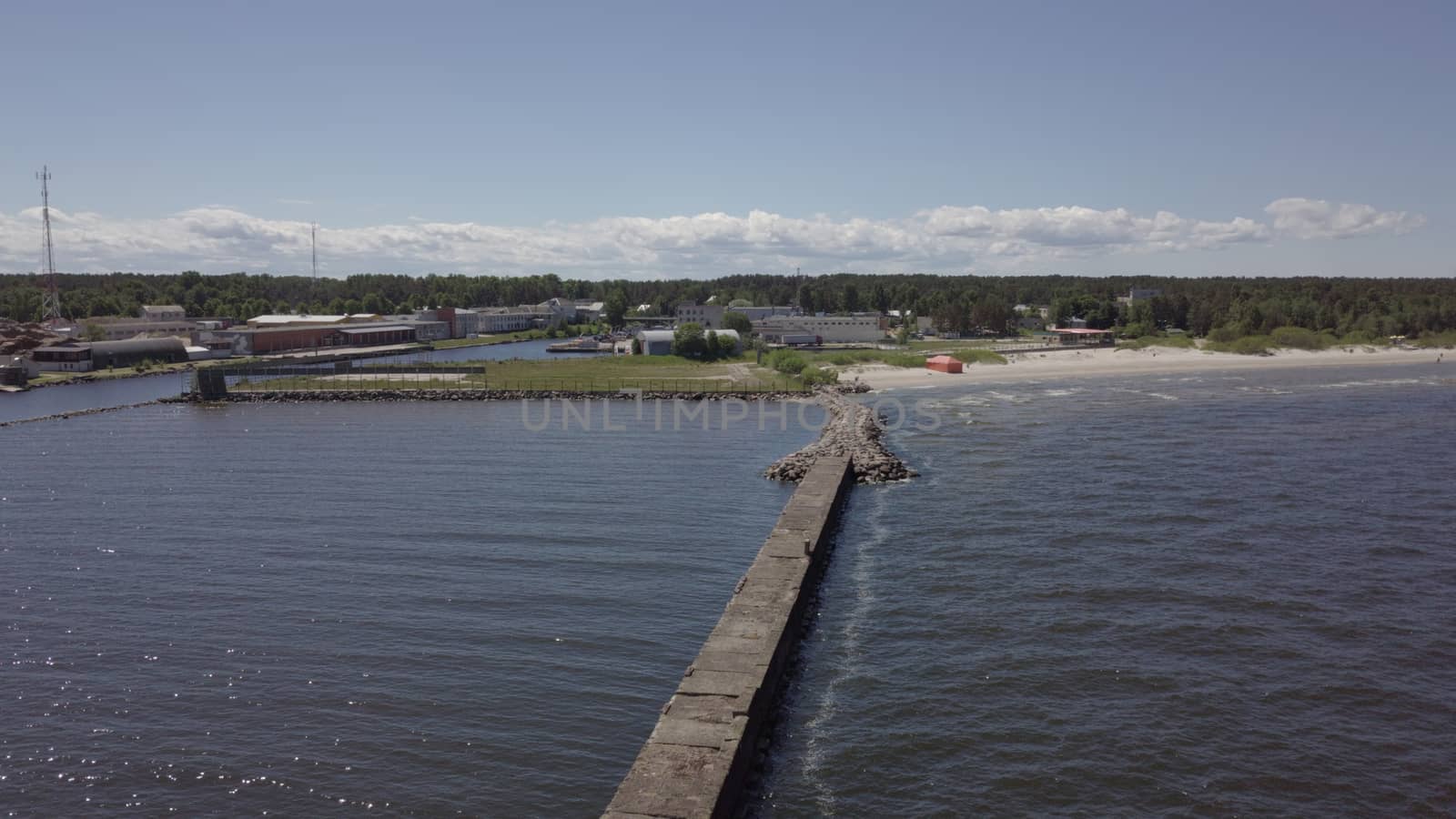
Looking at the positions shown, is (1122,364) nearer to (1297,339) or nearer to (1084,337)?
(1084,337)

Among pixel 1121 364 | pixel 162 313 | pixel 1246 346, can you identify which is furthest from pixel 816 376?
pixel 162 313

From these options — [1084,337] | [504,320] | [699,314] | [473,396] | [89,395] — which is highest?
[699,314]

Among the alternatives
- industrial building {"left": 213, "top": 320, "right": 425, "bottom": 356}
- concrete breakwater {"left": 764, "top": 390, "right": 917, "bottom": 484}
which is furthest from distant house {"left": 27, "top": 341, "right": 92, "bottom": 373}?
concrete breakwater {"left": 764, "top": 390, "right": 917, "bottom": 484}

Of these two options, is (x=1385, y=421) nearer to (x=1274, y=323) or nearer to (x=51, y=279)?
(x=1274, y=323)

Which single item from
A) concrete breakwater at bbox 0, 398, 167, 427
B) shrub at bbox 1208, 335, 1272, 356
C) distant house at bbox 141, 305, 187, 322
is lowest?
concrete breakwater at bbox 0, 398, 167, 427

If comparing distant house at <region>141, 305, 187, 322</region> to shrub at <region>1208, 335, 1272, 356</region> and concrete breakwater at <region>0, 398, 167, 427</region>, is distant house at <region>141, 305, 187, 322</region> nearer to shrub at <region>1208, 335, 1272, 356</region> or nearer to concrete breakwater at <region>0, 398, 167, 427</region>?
concrete breakwater at <region>0, 398, 167, 427</region>

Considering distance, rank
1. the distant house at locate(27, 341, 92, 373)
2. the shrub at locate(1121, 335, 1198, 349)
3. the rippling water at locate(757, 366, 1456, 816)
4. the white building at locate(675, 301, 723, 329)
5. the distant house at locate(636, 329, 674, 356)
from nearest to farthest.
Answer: the rippling water at locate(757, 366, 1456, 816), the distant house at locate(27, 341, 92, 373), the distant house at locate(636, 329, 674, 356), the shrub at locate(1121, 335, 1198, 349), the white building at locate(675, 301, 723, 329)
